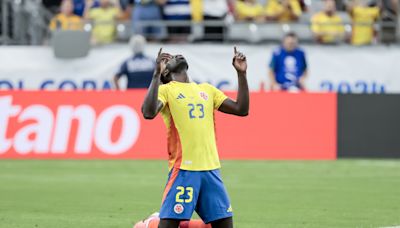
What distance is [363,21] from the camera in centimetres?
2506

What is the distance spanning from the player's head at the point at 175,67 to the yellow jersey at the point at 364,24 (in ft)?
54.2

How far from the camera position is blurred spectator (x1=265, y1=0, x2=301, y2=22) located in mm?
24766

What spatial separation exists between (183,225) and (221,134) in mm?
11401

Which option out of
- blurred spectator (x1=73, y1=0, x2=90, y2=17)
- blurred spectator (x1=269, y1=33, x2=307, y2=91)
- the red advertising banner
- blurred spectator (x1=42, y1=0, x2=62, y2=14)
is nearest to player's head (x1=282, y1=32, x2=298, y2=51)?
blurred spectator (x1=269, y1=33, x2=307, y2=91)

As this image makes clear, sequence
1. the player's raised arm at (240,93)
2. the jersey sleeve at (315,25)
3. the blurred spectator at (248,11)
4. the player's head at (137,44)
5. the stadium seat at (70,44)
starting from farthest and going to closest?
the blurred spectator at (248,11) → the jersey sleeve at (315,25) → the stadium seat at (70,44) → the player's head at (137,44) → the player's raised arm at (240,93)

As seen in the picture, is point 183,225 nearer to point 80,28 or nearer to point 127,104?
point 127,104

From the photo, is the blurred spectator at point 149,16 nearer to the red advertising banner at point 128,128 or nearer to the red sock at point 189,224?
the red advertising banner at point 128,128

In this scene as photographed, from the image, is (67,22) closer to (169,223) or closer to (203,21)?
(203,21)

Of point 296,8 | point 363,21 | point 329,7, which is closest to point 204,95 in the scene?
point 329,7

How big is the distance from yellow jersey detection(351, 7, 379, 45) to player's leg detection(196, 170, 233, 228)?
16.8 metres

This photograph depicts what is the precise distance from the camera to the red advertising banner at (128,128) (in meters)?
19.9

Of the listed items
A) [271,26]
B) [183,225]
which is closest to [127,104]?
[271,26]

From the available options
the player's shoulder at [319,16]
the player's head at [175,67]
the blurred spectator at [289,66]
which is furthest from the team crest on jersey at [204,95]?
the player's shoulder at [319,16]

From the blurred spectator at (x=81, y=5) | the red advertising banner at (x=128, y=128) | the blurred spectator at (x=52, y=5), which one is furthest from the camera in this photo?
the blurred spectator at (x=52, y=5)
